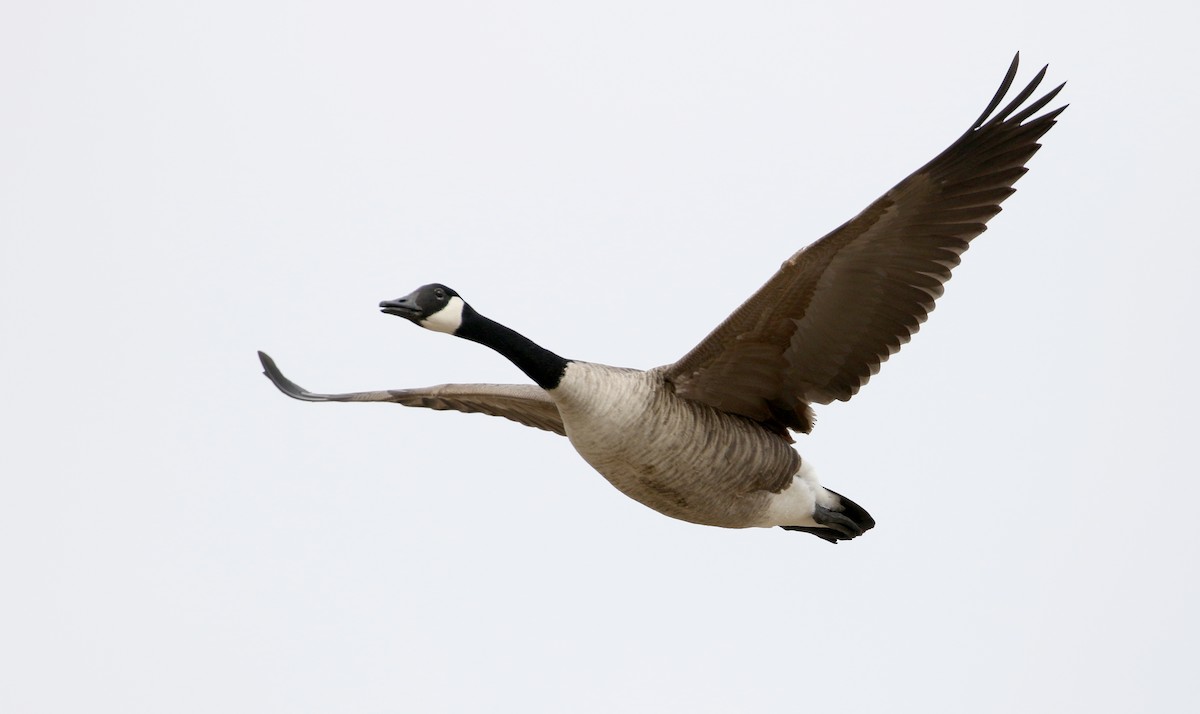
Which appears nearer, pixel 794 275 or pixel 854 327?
pixel 794 275

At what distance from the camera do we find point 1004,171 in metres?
Result: 8.86

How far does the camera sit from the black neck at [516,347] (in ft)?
28.8

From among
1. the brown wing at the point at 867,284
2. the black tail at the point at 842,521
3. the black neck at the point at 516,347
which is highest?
the brown wing at the point at 867,284

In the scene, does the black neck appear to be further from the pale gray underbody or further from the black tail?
the black tail

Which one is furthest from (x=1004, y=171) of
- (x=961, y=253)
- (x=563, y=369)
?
(x=563, y=369)

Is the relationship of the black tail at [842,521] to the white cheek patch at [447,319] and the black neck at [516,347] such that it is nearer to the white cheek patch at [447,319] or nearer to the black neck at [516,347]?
the black neck at [516,347]

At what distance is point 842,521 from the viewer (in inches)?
402

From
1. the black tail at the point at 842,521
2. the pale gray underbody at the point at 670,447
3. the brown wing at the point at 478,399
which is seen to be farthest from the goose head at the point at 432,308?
the black tail at the point at 842,521

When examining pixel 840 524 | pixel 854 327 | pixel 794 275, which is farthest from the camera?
pixel 840 524

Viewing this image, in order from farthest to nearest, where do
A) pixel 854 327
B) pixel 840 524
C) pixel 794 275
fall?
pixel 840 524 → pixel 854 327 → pixel 794 275

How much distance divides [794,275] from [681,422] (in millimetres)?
1128

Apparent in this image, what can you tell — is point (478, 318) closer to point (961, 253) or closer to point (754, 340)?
point (754, 340)

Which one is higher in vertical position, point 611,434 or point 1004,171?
point 1004,171

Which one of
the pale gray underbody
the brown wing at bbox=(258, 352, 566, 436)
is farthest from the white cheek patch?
the brown wing at bbox=(258, 352, 566, 436)
